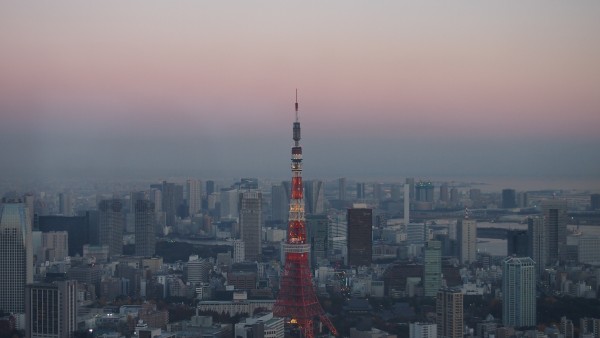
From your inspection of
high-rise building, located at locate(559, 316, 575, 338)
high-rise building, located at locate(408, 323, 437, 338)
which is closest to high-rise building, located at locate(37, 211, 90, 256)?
high-rise building, located at locate(408, 323, 437, 338)

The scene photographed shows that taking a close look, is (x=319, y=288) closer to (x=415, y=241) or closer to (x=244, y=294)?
(x=244, y=294)

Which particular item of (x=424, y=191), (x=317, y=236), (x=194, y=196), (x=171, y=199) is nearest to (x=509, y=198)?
(x=424, y=191)

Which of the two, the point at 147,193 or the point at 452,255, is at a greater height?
the point at 147,193

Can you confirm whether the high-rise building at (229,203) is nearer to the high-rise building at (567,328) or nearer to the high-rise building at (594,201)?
the high-rise building at (594,201)

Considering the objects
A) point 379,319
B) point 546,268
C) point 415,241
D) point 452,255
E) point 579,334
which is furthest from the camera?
point 415,241

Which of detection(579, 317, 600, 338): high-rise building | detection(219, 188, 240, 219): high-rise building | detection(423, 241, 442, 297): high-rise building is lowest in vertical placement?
detection(579, 317, 600, 338): high-rise building

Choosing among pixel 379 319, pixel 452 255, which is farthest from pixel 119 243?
pixel 379 319

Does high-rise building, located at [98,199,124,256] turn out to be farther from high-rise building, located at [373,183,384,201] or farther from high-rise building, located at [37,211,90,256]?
high-rise building, located at [373,183,384,201]
